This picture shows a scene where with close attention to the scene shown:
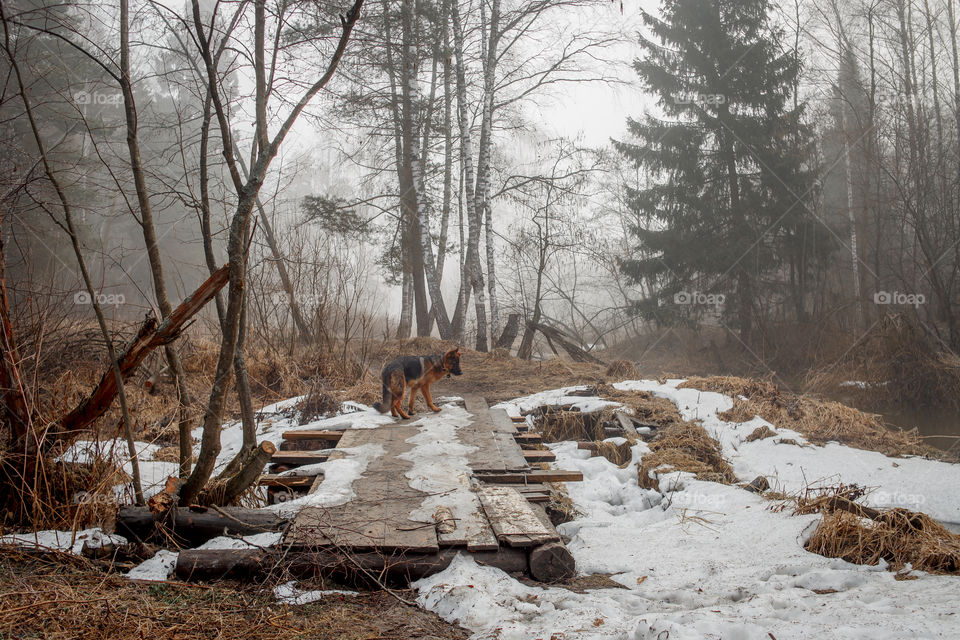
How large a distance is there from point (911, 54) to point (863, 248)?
5.18 m

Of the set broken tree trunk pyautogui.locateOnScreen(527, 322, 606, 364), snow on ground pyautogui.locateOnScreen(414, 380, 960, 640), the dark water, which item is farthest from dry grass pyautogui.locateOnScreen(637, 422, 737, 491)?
broken tree trunk pyautogui.locateOnScreen(527, 322, 606, 364)

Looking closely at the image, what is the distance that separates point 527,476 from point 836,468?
11.4 feet

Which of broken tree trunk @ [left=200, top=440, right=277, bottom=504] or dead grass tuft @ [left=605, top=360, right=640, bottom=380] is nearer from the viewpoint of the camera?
broken tree trunk @ [left=200, top=440, right=277, bottom=504]

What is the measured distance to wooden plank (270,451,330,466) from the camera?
532cm

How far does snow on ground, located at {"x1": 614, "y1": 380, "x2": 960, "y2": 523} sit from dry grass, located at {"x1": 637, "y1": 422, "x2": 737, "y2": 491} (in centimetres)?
17

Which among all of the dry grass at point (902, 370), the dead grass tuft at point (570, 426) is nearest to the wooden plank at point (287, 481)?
the dead grass tuft at point (570, 426)

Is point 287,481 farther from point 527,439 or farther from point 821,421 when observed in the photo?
point 821,421

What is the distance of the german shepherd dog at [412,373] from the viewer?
21.6 ft

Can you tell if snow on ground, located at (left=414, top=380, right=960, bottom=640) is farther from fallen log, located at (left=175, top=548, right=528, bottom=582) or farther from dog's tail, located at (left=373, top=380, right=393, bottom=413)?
dog's tail, located at (left=373, top=380, right=393, bottom=413)

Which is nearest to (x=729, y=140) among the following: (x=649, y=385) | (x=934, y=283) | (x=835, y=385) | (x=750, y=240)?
(x=750, y=240)

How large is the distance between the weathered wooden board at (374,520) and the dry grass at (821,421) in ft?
17.6

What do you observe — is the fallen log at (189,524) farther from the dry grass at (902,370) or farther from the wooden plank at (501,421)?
the dry grass at (902,370)

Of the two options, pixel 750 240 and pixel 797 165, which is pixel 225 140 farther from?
pixel 797 165

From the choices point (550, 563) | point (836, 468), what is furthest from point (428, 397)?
point (836, 468)
